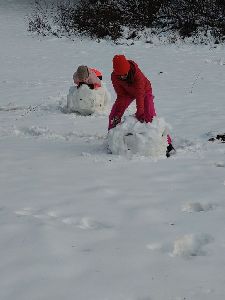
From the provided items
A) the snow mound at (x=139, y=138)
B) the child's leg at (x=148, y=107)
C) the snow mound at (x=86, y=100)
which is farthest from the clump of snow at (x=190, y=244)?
the snow mound at (x=86, y=100)

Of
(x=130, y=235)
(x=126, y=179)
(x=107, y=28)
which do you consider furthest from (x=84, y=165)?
(x=107, y=28)

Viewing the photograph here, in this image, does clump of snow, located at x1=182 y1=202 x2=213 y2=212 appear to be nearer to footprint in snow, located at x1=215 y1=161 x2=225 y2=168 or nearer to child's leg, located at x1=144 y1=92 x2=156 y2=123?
footprint in snow, located at x1=215 y1=161 x2=225 y2=168

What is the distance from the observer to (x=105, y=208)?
4.66 m

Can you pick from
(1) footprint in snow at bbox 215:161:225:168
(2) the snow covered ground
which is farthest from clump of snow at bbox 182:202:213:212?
(1) footprint in snow at bbox 215:161:225:168

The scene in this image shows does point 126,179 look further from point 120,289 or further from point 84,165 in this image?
point 120,289

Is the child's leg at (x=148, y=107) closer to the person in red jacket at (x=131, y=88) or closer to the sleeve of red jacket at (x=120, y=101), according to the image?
the person in red jacket at (x=131, y=88)

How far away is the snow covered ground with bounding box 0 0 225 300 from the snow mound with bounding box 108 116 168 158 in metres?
0.15

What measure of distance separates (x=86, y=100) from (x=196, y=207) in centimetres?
435

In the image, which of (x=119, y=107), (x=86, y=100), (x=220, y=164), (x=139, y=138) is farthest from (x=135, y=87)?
(x=86, y=100)

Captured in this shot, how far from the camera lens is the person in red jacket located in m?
6.13

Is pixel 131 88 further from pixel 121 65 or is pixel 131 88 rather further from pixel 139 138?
pixel 139 138

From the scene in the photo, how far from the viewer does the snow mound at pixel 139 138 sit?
6.27 metres

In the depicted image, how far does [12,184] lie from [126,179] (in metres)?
1.21

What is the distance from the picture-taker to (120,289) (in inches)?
130
